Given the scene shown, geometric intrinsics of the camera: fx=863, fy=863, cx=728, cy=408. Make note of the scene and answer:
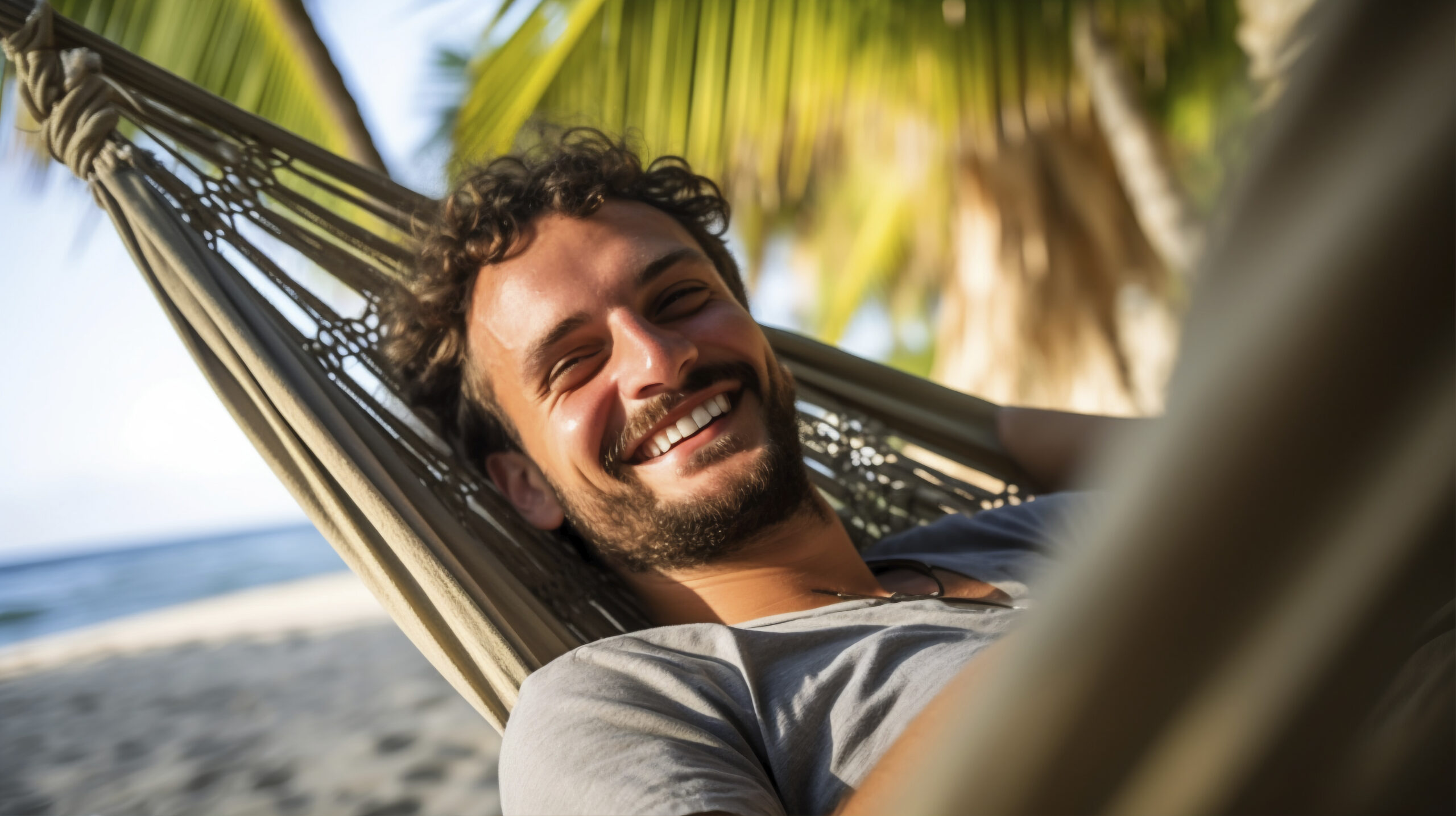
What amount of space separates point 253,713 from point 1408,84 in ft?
15.6

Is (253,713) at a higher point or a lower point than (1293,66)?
lower

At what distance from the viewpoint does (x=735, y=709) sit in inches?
32.9

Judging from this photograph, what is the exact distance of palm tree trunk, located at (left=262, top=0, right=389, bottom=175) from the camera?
2119 mm

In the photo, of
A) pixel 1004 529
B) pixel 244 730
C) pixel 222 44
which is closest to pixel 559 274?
pixel 1004 529

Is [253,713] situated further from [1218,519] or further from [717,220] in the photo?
[1218,519]

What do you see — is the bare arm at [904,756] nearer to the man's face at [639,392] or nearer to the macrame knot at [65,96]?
the man's face at [639,392]

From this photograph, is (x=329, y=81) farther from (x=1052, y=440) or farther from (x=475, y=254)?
(x=1052, y=440)

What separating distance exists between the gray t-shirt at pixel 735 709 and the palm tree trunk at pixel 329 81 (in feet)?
5.36

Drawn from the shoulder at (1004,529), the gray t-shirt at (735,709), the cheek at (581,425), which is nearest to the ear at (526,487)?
the cheek at (581,425)

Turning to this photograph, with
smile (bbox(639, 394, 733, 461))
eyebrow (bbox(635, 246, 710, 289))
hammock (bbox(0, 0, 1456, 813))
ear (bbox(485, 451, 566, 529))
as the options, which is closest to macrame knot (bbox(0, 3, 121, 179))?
ear (bbox(485, 451, 566, 529))

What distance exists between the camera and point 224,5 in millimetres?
3207

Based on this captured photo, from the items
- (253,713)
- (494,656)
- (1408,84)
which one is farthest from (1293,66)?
(253,713)

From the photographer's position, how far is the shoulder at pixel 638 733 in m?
0.65

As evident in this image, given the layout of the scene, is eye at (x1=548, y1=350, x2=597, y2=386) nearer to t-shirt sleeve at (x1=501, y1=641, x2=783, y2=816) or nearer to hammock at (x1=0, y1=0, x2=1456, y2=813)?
t-shirt sleeve at (x1=501, y1=641, x2=783, y2=816)
